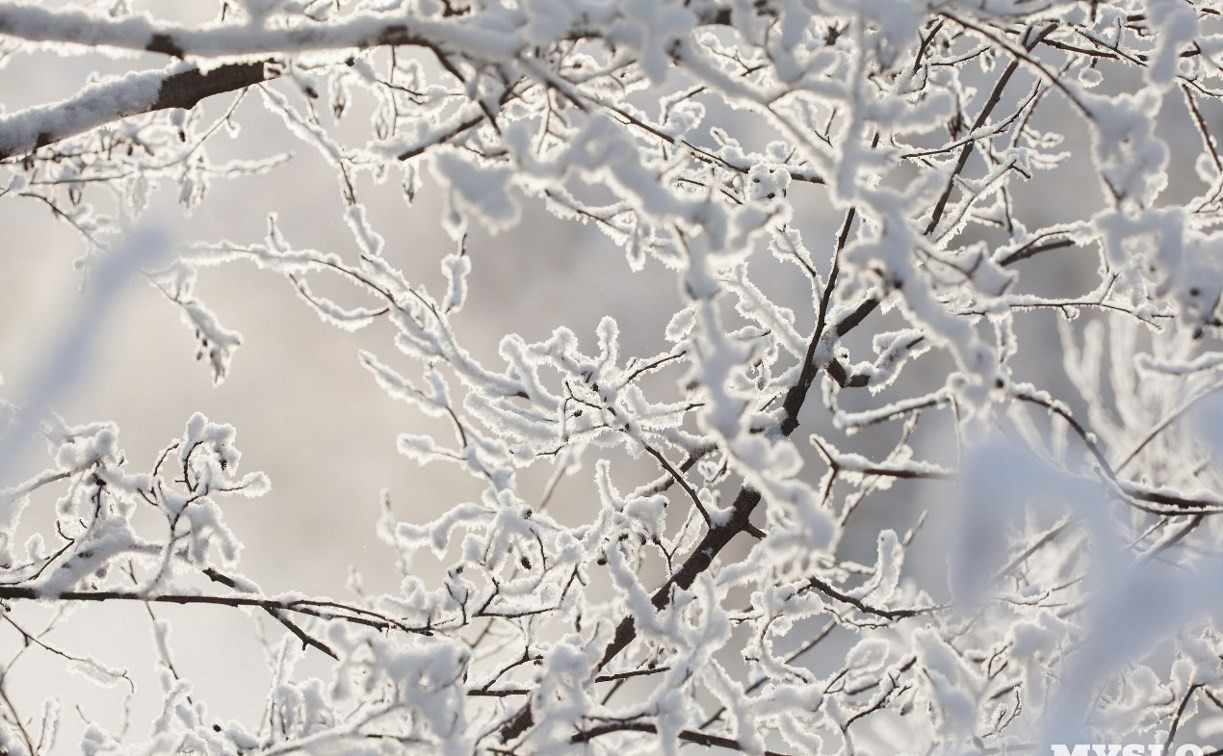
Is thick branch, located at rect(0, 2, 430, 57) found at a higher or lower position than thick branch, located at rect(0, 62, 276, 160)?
lower

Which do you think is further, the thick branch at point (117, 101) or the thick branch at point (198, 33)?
the thick branch at point (117, 101)

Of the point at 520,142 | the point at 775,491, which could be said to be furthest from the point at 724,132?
the point at 775,491

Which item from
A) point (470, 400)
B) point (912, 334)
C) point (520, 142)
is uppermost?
point (470, 400)

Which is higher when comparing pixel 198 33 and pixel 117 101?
pixel 117 101

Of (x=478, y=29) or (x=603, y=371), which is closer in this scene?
(x=478, y=29)

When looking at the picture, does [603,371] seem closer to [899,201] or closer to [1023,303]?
[1023,303]

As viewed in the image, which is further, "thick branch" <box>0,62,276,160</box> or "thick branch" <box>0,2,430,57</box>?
"thick branch" <box>0,62,276,160</box>

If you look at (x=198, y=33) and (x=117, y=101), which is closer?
(x=198, y=33)

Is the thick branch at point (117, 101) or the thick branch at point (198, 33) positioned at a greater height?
the thick branch at point (117, 101)

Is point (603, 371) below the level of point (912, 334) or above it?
above

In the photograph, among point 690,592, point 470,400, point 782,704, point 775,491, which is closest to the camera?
point 775,491

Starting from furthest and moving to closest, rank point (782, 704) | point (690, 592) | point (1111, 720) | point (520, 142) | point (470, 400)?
point (470, 400) < point (782, 704) < point (690, 592) < point (1111, 720) < point (520, 142)

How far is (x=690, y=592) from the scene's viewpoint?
2250 mm

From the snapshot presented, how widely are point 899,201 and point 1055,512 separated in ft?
2.17
